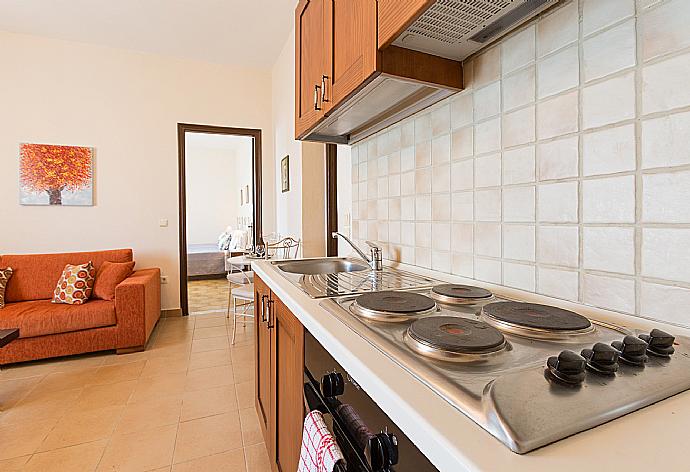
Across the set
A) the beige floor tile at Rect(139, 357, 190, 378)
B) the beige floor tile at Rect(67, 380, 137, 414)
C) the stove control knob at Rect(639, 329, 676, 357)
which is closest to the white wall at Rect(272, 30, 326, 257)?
the beige floor tile at Rect(139, 357, 190, 378)

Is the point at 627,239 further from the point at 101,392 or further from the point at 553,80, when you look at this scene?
the point at 101,392

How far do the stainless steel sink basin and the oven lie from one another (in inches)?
36.8

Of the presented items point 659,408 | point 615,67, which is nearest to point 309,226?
point 615,67

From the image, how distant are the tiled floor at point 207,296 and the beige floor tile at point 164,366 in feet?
5.03

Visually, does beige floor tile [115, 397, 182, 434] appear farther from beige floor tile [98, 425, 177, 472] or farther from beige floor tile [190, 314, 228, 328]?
beige floor tile [190, 314, 228, 328]

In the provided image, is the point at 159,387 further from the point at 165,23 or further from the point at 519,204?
the point at 165,23

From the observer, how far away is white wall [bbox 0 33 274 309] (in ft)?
12.1

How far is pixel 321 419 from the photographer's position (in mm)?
805

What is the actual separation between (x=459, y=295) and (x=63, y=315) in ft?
10.6

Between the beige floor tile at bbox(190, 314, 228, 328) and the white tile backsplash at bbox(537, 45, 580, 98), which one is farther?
the beige floor tile at bbox(190, 314, 228, 328)

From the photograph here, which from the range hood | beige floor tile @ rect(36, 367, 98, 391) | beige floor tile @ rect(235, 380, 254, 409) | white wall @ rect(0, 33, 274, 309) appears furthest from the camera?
white wall @ rect(0, 33, 274, 309)

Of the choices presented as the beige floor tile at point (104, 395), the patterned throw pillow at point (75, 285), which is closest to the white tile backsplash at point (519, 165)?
the beige floor tile at point (104, 395)

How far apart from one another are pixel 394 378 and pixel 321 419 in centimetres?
35

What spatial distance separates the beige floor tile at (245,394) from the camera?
2231 mm
